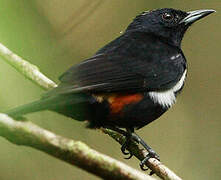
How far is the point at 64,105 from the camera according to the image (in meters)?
2.79

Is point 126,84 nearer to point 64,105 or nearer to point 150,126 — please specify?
point 64,105

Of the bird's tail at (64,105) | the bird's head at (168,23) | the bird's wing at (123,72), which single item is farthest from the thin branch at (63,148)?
the bird's head at (168,23)

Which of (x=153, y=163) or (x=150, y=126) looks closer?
(x=153, y=163)

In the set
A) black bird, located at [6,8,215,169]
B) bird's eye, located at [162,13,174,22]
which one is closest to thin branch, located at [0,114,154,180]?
black bird, located at [6,8,215,169]

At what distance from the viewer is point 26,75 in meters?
3.52

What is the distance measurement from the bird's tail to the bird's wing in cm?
6

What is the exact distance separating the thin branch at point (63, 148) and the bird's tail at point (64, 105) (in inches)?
34.1

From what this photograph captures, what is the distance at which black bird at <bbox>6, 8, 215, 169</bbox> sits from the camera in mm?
2934

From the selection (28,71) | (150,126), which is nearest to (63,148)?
(28,71)

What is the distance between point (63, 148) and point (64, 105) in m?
1.40

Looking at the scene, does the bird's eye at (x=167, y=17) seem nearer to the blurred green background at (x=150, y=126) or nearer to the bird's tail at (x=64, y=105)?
the blurred green background at (x=150, y=126)

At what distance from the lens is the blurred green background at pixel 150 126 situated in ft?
17.2

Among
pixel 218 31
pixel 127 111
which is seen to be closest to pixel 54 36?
pixel 127 111

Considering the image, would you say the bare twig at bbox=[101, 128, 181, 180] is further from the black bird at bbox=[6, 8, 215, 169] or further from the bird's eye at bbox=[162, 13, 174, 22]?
the bird's eye at bbox=[162, 13, 174, 22]
